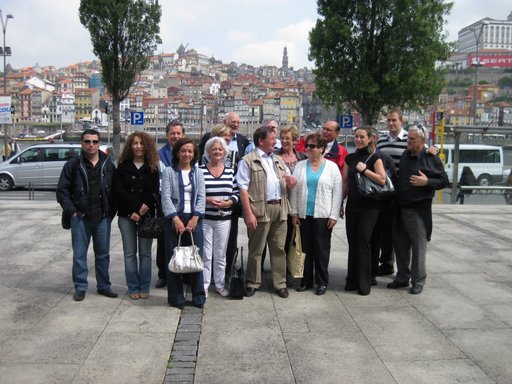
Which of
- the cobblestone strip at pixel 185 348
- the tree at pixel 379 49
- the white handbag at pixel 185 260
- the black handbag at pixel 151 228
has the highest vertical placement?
the tree at pixel 379 49

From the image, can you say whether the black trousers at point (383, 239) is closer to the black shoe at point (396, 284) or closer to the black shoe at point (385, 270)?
the black shoe at point (385, 270)

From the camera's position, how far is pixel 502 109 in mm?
125250

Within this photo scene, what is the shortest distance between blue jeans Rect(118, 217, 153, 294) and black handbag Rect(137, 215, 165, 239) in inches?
5.0

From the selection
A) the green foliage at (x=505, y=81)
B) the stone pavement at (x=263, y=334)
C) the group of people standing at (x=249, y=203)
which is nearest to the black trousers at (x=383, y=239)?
the group of people standing at (x=249, y=203)

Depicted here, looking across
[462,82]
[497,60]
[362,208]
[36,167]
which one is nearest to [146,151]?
[362,208]

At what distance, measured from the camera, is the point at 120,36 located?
26.8 m

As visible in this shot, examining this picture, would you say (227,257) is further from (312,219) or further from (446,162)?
(446,162)

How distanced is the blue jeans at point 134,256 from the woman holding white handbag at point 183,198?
33 centimetres

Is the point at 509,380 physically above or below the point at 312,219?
below

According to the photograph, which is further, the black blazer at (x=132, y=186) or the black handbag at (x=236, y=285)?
the black handbag at (x=236, y=285)

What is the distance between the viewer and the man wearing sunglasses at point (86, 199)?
576 cm

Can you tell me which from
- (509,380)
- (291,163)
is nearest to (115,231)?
(291,163)

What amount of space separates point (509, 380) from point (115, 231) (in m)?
7.29

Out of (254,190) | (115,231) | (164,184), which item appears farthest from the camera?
(115,231)
